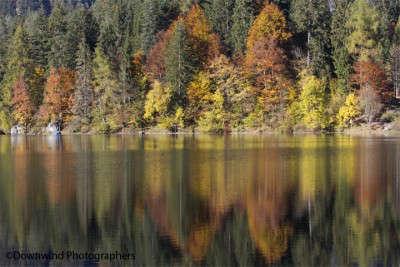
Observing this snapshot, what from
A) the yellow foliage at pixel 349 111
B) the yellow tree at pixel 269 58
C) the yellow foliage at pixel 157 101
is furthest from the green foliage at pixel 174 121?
the yellow foliage at pixel 349 111

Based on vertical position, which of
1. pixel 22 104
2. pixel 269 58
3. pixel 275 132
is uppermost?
pixel 269 58

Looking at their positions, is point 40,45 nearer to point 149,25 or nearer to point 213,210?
point 149,25

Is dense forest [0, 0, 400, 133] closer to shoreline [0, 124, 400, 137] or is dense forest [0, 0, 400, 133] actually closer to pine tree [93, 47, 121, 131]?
pine tree [93, 47, 121, 131]

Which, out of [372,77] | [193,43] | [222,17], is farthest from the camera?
[222,17]

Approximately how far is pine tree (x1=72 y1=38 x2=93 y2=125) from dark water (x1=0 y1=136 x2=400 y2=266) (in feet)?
237

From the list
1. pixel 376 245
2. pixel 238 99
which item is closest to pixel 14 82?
pixel 238 99

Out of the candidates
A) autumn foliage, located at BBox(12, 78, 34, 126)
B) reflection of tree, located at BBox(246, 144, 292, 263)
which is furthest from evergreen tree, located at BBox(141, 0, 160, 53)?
reflection of tree, located at BBox(246, 144, 292, 263)

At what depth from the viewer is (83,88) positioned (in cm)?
13275

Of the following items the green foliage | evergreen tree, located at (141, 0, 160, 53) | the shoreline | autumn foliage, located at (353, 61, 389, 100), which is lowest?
the shoreline

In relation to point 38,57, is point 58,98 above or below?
below

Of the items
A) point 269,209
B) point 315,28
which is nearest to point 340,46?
point 315,28

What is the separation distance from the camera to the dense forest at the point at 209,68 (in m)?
112

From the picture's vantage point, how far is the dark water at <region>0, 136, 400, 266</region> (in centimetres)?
2744

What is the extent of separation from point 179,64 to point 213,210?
8903 cm
